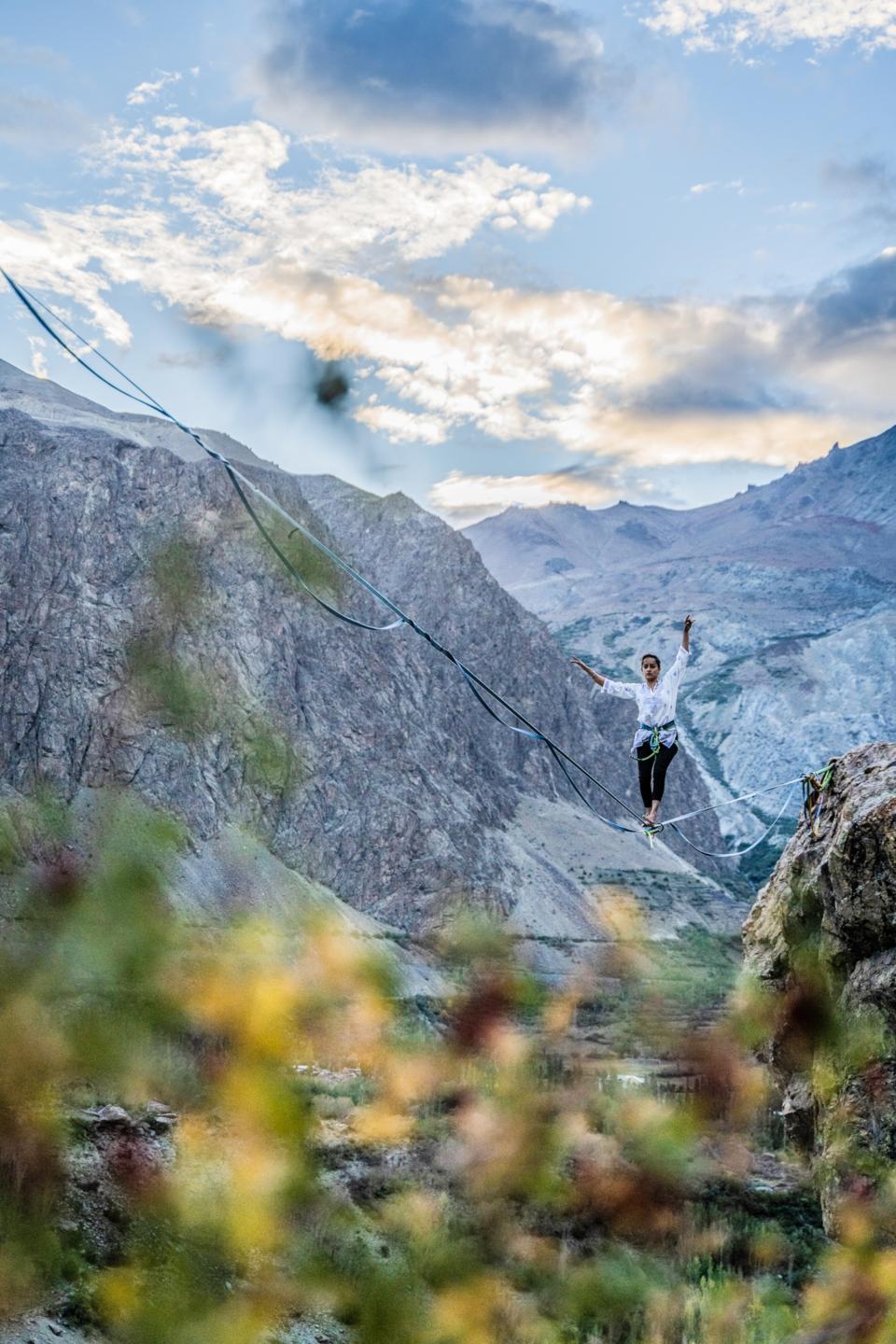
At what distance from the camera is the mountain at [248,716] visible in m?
68.8

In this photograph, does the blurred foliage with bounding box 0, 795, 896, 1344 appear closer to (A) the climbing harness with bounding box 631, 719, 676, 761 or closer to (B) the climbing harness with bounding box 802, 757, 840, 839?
(B) the climbing harness with bounding box 802, 757, 840, 839

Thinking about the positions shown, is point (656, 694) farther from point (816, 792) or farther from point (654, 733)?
point (816, 792)

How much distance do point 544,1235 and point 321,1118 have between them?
10681 millimetres

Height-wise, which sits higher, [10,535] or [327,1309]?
[10,535]

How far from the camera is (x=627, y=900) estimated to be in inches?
3499

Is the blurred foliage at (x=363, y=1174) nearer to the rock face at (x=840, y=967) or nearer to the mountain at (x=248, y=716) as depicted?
the rock face at (x=840, y=967)

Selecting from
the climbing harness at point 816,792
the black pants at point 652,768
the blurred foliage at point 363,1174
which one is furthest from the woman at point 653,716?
the blurred foliage at point 363,1174

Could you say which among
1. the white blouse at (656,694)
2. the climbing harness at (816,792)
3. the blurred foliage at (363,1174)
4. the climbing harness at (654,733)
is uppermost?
the white blouse at (656,694)

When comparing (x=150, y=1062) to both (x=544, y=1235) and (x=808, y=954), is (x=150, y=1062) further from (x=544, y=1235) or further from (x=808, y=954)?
(x=808, y=954)

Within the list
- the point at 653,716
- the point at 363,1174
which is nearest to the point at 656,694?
the point at 653,716

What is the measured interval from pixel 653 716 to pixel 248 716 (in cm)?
6726

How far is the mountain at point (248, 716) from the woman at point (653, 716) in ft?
157

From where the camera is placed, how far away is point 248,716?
7775 centimetres

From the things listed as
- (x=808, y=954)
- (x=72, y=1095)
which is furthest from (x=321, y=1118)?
(x=808, y=954)
